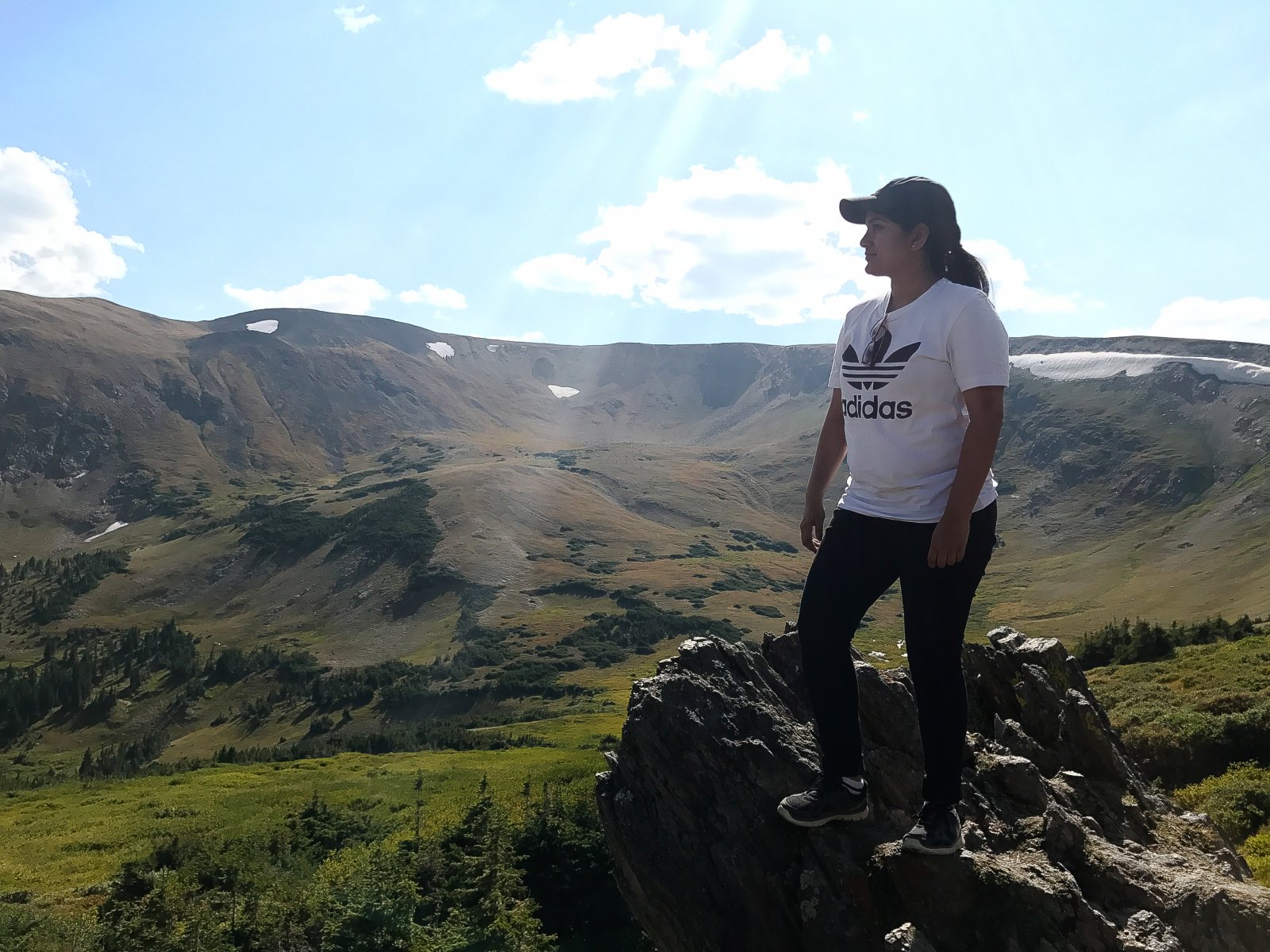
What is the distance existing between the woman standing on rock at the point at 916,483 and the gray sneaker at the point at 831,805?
1cm

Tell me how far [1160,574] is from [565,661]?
95644 mm

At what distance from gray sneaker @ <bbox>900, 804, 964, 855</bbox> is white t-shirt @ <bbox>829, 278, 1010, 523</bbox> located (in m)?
2.13

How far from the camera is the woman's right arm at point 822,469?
254 inches

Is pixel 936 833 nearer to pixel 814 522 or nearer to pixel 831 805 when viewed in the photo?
pixel 831 805

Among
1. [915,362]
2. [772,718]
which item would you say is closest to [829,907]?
[772,718]

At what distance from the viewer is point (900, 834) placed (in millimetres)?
6520

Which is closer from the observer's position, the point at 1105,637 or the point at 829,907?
the point at 829,907

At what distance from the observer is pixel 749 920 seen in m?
6.82

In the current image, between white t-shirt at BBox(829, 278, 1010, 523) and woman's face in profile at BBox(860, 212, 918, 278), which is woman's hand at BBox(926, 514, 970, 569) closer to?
white t-shirt at BBox(829, 278, 1010, 523)

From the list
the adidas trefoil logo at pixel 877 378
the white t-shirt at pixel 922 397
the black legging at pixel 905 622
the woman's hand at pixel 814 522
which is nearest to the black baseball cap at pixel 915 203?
the white t-shirt at pixel 922 397

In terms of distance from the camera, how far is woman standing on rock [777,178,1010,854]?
5055 millimetres

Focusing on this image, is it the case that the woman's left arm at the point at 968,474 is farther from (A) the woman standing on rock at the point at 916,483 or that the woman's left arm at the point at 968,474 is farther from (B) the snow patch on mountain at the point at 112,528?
(B) the snow patch on mountain at the point at 112,528

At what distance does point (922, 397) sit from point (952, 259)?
1.11 metres

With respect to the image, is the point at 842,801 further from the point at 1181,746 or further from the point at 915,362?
the point at 1181,746
